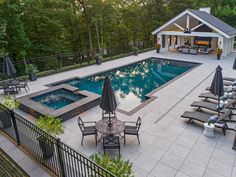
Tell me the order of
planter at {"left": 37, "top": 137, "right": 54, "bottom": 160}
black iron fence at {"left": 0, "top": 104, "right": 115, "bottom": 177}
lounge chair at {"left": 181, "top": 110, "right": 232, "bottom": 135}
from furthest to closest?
lounge chair at {"left": 181, "top": 110, "right": 232, "bottom": 135} → planter at {"left": 37, "top": 137, "right": 54, "bottom": 160} → black iron fence at {"left": 0, "top": 104, "right": 115, "bottom": 177}

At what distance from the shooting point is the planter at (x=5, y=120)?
659 cm

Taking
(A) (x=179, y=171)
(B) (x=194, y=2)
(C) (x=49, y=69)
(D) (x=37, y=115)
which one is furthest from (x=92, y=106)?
(B) (x=194, y=2)

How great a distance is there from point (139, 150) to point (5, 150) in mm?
4095

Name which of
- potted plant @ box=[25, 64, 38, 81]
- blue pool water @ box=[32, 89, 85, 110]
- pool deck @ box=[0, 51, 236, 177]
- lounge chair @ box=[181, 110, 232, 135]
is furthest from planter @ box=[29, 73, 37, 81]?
lounge chair @ box=[181, 110, 232, 135]

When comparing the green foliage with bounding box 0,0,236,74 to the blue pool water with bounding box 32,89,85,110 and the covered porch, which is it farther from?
the blue pool water with bounding box 32,89,85,110

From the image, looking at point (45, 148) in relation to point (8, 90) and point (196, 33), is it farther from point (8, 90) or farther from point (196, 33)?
point (196, 33)

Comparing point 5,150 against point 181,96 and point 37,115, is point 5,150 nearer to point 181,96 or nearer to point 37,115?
point 37,115

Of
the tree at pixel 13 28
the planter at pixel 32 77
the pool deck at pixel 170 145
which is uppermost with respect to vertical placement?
the tree at pixel 13 28

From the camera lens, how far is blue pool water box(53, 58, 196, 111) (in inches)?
451

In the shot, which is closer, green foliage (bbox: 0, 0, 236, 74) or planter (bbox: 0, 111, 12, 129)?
planter (bbox: 0, 111, 12, 129)

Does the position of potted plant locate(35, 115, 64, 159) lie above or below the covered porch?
below

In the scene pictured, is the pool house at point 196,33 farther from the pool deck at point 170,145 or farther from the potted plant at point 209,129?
the potted plant at point 209,129

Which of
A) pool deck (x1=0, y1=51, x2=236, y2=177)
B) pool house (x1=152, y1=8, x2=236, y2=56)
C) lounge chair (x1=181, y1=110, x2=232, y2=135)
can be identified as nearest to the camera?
pool deck (x1=0, y1=51, x2=236, y2=177)

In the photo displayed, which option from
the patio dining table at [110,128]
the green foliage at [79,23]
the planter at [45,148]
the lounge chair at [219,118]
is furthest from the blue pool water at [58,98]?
the lounge chair at [219,118]
